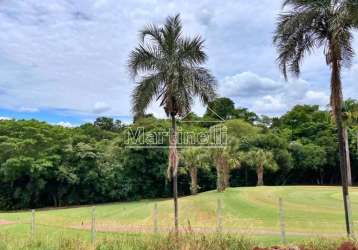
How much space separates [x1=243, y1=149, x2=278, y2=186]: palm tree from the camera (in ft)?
154

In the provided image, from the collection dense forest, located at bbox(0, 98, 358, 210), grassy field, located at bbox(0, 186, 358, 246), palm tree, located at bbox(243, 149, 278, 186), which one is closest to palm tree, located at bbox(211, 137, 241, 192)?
dense forest, located at bbox(0, 98, 358, 210)

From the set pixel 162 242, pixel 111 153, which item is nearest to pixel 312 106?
pixel 111 153

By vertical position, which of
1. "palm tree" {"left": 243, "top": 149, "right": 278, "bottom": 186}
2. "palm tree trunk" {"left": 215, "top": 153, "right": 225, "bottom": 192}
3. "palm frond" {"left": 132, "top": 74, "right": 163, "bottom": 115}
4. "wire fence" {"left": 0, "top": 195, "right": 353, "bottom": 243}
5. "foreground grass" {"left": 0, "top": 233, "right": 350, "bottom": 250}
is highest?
"palm frond" {"left": 132, "top": 74, "right": 163, "bottom": 115}

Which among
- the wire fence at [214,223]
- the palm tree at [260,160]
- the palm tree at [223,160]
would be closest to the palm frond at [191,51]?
the wire fence at [214,223]

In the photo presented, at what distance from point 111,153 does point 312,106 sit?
38373 millimetres

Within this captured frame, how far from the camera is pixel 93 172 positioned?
152 ft

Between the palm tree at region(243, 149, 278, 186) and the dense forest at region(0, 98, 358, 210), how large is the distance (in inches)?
4.4

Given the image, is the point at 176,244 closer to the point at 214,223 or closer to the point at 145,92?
the point at 145,92

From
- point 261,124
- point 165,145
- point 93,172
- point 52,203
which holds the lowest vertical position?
point 52,203

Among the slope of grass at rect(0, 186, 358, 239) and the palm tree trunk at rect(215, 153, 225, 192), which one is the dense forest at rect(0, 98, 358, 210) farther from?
the slope of grass at rect(0, 186, 358, 239)

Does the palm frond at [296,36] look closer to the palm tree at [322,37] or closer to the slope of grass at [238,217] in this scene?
the palm tree at [322,37]

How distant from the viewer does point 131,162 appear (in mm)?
49375

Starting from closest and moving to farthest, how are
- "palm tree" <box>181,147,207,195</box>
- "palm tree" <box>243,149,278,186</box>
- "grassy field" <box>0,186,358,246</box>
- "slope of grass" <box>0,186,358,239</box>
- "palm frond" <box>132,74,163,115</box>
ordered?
"palm frond" <box>132,74,163,115</box>
"grassy field" <box>0,186,358,246</box>
"slope of grass" <box>0,186,358,239</box>
"palm tree" <box>181,147,207,195</box>
"palm tree" <box>243,149,278,186</box>

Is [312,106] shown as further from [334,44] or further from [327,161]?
[334,44]
